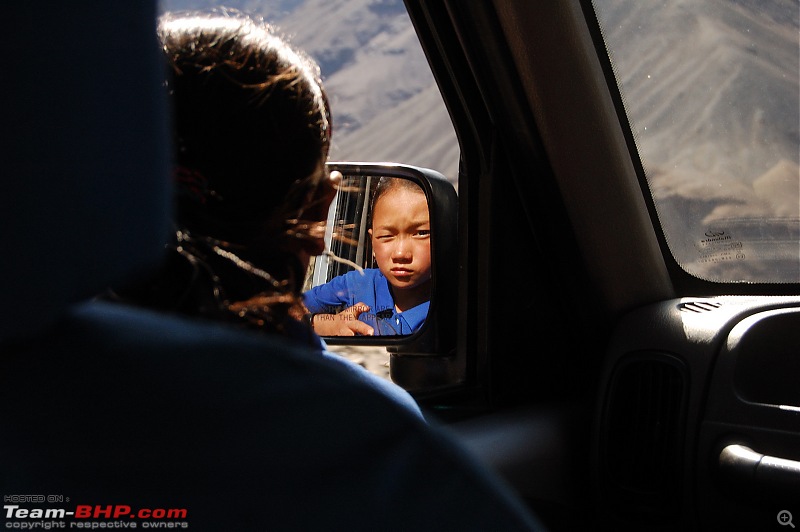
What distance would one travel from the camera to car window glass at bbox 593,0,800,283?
2.83 metres

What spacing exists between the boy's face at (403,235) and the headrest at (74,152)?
1.97 metres

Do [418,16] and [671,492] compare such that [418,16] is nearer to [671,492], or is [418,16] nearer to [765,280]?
[765,280]

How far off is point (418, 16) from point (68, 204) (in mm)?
2087

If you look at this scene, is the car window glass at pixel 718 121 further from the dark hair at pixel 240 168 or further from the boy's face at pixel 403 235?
the dark hair at pixel 240 168

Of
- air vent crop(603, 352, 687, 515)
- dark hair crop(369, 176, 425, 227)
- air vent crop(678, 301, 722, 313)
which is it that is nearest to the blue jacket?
dark hair crop(369, 176, 425, 227)

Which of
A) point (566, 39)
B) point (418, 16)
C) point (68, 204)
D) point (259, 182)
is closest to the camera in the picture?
point (68, 204)

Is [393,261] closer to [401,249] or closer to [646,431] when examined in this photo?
[401,249]

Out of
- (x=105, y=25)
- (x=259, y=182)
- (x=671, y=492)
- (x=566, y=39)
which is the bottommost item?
(x=671, y=492)

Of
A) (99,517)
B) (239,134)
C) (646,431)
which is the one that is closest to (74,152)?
(99,517)

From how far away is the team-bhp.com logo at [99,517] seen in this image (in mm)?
1035

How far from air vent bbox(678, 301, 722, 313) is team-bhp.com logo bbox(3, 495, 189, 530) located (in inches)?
87.7

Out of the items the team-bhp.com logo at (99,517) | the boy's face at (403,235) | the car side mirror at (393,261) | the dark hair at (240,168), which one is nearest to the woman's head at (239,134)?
the dark hair at (240,168)

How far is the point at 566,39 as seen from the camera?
2725mm

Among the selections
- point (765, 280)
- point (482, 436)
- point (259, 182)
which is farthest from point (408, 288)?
point (259, 182)
